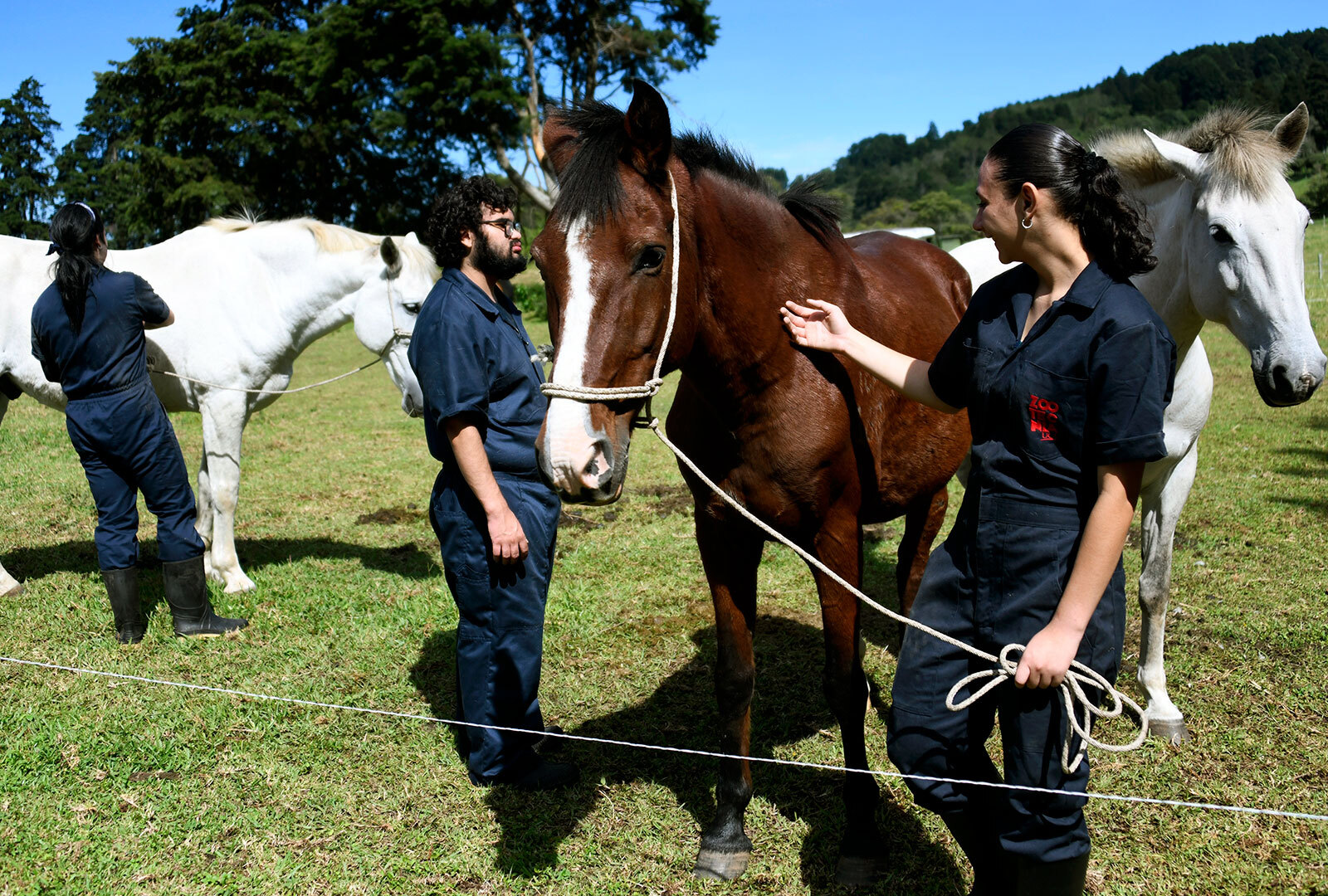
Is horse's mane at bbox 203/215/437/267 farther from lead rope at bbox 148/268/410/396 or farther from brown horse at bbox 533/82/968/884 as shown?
brown horse at bbox 533/82/968/884

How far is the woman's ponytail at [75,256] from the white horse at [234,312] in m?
1.05

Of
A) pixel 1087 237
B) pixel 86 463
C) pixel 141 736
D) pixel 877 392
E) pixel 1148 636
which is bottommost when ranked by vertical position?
pixel 141 736

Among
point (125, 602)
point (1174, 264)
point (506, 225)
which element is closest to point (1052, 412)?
point (1174, 264)

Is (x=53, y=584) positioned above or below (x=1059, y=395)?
below

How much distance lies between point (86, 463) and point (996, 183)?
15.4 feet

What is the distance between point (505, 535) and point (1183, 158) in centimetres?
286

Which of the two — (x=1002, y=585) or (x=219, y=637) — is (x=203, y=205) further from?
(x=1002, y=585)

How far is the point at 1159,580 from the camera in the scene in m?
3.67

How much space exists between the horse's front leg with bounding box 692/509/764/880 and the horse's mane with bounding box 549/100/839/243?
108 cm

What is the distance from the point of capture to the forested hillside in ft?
245

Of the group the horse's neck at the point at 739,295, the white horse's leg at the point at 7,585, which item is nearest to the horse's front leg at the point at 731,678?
the horse's neck at the point at 739,295

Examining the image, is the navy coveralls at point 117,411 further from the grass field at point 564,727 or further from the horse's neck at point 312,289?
the horse's neck at point 312,289

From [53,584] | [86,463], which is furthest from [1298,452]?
[53,584]

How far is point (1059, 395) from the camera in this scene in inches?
72.1
